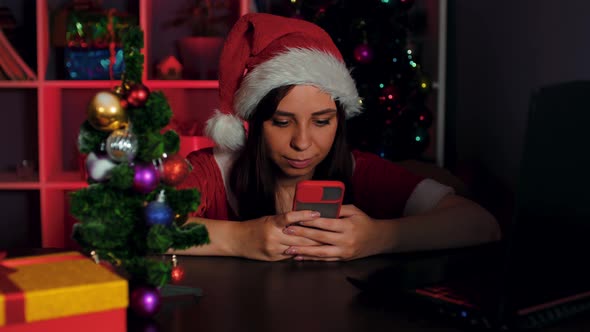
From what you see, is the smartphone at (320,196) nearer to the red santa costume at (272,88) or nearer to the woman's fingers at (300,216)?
the woman's fingers at (300,216)

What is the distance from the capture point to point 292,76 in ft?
4.70

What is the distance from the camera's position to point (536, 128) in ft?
2.20

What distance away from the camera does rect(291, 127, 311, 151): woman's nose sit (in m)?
1.42

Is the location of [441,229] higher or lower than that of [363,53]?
lower

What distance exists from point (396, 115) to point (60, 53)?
5.23ft

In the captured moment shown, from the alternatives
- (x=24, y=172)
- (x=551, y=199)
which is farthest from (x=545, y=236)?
(x=24, y=172)

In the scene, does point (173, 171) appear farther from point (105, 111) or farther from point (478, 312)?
point (478, 312)

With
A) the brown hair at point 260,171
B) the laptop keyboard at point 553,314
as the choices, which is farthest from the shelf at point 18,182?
the laptop keyboard at point 553,314

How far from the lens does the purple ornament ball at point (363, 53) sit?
2553mm

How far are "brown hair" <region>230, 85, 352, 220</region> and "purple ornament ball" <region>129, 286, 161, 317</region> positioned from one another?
2.64 feet

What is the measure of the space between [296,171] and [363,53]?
45.4 inches

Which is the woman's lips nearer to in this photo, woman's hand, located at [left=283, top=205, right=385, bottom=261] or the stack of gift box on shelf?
woman's hand, located at [left=283, top=205, right=385, bottom=261]

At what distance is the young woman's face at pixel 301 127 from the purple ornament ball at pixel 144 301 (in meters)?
0.72

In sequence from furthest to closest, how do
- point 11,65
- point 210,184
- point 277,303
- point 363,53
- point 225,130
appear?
point 11,65, point 363,53, point 210,184, point 225,130, point 277,303
